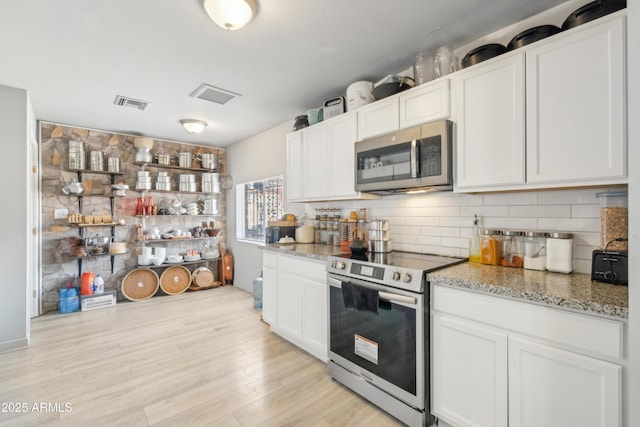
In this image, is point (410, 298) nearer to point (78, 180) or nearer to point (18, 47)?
point (18, 47)

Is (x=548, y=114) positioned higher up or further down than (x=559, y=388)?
higher up

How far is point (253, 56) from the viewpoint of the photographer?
7.89 feet

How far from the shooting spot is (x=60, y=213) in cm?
412

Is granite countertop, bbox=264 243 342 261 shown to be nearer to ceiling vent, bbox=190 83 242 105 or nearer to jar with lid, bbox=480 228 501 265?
jar with lid, bbox=480 228 501 265

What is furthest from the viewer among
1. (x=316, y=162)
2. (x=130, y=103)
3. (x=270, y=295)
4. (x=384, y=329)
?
(x=130, y=103)

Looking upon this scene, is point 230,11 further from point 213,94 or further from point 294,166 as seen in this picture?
point 294,166

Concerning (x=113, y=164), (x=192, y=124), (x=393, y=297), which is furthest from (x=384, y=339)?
(x=113, y=164)

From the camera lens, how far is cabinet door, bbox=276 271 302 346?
109 inches

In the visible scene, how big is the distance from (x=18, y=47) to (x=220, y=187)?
3378mm

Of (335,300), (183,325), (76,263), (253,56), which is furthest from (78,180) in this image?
(335,300)

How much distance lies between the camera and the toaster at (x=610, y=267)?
143 centimetres

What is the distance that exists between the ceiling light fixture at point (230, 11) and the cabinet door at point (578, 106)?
167cm

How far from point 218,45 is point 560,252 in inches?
107

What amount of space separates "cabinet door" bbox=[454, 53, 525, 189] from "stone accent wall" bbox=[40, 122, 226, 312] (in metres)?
4.70
